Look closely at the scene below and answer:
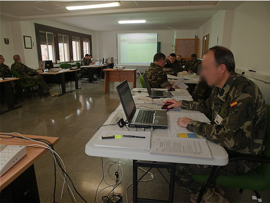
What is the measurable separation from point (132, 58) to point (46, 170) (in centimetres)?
1017

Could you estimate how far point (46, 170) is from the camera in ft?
6.55

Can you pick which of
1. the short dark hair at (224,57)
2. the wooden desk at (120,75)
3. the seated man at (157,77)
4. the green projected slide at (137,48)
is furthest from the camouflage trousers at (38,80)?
the green projected slide at (137,48)

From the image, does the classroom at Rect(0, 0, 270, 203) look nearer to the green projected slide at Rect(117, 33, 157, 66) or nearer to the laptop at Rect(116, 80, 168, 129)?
the laptop at Rect(116, 80, 168, 129)

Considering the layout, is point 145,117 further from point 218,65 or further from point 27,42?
point 27,42

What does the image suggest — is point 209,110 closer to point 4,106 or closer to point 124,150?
point 124,150

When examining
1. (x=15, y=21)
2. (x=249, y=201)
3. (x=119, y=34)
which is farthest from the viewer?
(x=119, y=34)

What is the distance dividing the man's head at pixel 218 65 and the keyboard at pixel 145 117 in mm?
499

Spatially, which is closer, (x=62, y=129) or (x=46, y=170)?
(x=46, y=170)

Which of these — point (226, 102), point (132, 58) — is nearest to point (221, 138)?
point (226, 102)

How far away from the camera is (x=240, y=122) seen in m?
1.06

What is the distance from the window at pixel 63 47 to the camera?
8.40 meters

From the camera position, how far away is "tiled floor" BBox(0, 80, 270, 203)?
A: 65.5 inches

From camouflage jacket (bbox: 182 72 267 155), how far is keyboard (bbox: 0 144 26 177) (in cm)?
98

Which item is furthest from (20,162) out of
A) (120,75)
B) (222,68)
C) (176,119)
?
(120,75)
